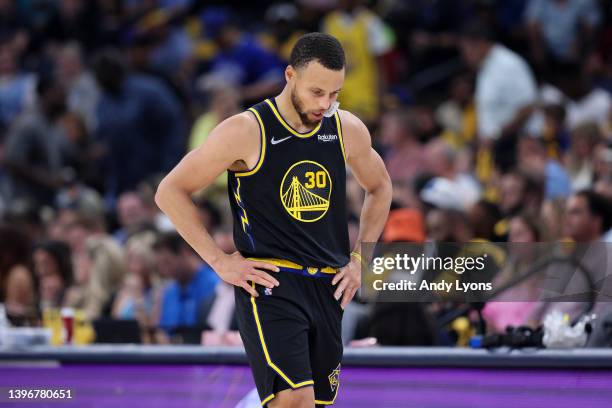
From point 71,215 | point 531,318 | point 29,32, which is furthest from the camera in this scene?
point 29,32

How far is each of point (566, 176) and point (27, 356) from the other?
5.28 m

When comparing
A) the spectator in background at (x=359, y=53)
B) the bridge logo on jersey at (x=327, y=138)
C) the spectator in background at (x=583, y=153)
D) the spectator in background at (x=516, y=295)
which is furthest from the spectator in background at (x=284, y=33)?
the bridge logo on jersey at (x=327, y=138)

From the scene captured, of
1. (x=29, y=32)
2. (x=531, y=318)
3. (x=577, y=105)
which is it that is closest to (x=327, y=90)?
(x=531, y=318)

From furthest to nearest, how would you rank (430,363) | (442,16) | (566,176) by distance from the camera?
(442,16) → (566,176) → (430,363)

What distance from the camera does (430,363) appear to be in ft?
19.1

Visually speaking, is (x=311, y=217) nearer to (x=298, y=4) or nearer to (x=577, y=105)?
(x=577, y=105)

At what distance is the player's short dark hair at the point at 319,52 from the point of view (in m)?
4.54

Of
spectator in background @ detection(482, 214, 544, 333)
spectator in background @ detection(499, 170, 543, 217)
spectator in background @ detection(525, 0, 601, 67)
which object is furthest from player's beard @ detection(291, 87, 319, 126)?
spectator in background @ detection(525, 0, 601, 67)

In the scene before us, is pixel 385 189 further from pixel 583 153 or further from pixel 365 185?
pixel 583 153

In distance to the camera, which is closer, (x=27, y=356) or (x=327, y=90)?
(x=327, y=90)

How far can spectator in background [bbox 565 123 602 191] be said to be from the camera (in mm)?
9711

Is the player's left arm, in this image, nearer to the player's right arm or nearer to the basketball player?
the basketball player

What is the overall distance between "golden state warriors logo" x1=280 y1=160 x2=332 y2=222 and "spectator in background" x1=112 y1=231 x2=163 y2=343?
3.92m

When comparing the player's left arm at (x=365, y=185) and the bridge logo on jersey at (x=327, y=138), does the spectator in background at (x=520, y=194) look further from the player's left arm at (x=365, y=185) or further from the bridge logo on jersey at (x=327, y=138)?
the bridge logo on jersey at (x=327, y=138)
